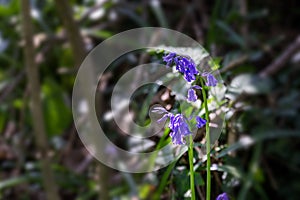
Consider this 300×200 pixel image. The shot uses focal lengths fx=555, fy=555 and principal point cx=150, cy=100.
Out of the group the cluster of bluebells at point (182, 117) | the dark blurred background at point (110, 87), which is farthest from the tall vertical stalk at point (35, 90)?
the cluster of bluebells at point (182, 117)

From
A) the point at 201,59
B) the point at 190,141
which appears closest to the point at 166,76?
the point at 201,59

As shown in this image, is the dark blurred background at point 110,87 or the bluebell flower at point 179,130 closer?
the bluebell flower at point 179,130

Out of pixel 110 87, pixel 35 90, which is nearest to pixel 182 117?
pixel 35 90

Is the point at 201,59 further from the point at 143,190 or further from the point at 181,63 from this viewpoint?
the point at 143,190

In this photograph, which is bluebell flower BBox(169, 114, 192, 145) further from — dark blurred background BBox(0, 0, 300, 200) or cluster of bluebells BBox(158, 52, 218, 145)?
dark blurred background BBox(0, 0, 300, 200)

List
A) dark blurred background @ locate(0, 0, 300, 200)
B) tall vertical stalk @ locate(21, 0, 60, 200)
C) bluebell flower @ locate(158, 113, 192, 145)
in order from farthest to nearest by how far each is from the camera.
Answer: dark blurred background @ locate(0, 0, 300, 200) < tall vertical stalk @ locate(21, 0, 60, 200) < bluebell flower @ locate(158, 113, 192, 145)

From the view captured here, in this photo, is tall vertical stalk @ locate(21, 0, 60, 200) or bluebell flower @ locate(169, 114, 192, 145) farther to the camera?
tall vertical stalk @ locate(21, 0, 60, 200)

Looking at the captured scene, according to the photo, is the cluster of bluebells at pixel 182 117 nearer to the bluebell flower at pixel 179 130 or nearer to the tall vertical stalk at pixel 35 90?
the bluebell flower at pixel 179 130

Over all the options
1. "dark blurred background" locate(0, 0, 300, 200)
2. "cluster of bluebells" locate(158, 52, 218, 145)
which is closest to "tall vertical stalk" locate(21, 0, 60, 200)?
"dark blurred background" locate(0, 0, 300, 200)

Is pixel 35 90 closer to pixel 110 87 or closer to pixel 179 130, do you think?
pixel 110 87
